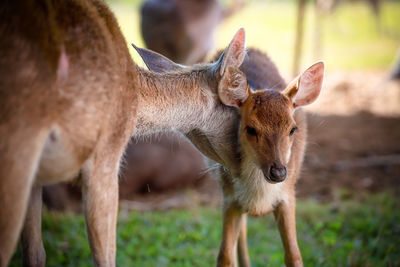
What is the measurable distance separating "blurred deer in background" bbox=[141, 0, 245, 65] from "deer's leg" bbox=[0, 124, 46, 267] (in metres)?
6.98

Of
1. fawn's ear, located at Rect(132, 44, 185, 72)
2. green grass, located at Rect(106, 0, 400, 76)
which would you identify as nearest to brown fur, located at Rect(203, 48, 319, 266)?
fawn's ear, located at Rect(132, 44, 185, 72)

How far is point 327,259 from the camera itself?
431cm

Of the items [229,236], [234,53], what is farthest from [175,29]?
[229,236]

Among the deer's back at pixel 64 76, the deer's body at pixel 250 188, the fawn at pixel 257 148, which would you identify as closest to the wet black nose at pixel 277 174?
the fawn at pixel 257 148

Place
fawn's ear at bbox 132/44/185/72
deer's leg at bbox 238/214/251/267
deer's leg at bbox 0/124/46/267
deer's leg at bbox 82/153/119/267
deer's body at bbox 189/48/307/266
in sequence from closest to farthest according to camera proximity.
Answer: deer's leg at bbox 0/124/46/267 < deer's leg at bbox 82/153/119/267 < deer's body at bbox 189/48/307/266 < fawn's ear at bbox 132/44/185/72 < deer's leg at bbox 238/214/251/267

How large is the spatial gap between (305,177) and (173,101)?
4558mm

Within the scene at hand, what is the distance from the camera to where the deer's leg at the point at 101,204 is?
2.86 meters

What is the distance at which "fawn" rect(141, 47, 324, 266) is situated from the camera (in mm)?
3336

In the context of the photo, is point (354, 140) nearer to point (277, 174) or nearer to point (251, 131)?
point (251, 131)

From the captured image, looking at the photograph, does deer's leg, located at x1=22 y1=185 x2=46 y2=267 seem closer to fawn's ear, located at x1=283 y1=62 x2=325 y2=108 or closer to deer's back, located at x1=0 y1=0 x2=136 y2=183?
deer's back, located at x1=0 y1=0 x2=136 y2=183

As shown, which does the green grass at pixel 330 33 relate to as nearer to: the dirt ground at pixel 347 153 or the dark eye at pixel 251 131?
the dirt ground at pixel 347 153

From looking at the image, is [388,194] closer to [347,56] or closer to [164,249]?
[164,249]

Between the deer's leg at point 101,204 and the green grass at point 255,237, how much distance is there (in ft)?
5.05

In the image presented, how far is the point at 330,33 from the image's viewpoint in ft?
52.5
